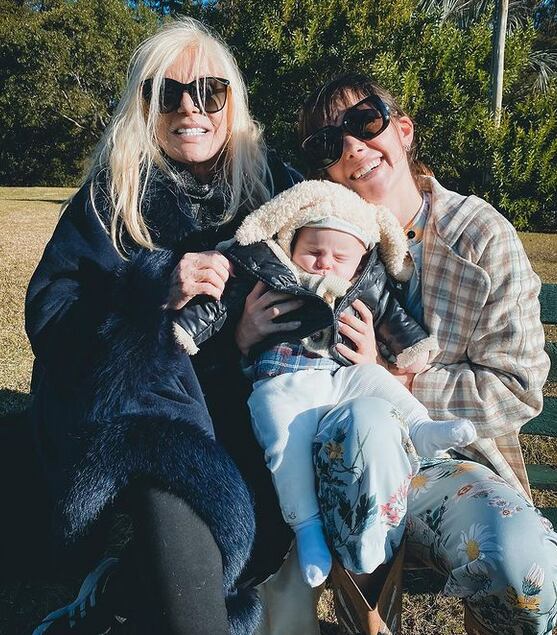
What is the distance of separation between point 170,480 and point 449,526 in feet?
2.67

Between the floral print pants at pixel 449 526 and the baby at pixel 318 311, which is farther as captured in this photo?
the baby at pixel 318 311

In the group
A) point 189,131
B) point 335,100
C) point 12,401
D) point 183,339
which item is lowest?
point 12,401

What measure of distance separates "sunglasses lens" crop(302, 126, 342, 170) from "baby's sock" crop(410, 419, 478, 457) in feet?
3.39

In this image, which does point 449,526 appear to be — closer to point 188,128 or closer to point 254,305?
point 254,305

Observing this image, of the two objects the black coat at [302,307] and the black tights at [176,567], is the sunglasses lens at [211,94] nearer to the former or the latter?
the black coat at [302,307]

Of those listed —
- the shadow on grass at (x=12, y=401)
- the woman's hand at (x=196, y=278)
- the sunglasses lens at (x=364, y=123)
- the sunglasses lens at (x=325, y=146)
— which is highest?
the sunglasses lens at (x=364, y=123)

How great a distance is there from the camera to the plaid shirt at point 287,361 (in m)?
2.11

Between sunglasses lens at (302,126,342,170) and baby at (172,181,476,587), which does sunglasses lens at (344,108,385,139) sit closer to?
sunglasses lens at (302,126,342,170)

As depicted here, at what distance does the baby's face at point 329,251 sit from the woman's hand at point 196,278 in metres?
0.31

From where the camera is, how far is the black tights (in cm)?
173

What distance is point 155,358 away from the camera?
198cm

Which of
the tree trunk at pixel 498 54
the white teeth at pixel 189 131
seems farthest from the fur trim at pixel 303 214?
the tree trunk at pixel 498 54

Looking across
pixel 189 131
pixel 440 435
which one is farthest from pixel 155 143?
pixel 440 435

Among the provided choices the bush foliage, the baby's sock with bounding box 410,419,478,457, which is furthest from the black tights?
the bush foliage
